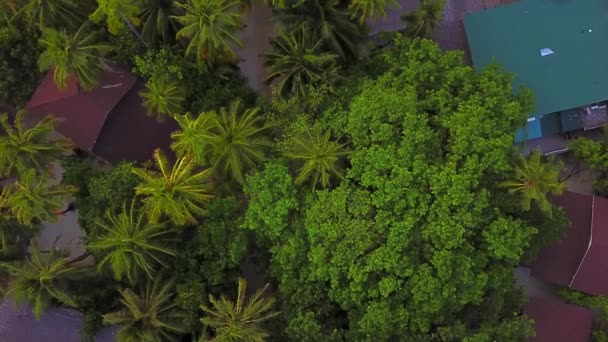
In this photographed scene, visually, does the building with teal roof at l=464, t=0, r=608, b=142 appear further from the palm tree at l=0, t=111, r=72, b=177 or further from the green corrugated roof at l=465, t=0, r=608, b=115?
the palm tree at l=0, t=111, r=72, b=177

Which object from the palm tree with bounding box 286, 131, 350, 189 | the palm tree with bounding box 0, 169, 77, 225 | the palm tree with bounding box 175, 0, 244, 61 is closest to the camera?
the palm tree with bounding box 286, 131, 350, 189

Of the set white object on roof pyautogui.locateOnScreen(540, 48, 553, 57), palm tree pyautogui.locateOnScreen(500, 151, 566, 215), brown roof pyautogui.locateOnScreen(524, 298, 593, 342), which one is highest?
white object on roof pyautogui.locateOnScreen(540, 48, 553, 57)

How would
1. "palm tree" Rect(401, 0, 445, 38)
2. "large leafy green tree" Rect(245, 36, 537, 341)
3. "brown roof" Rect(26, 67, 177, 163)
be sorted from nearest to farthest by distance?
"large leafy green tree" Rect(245, 36, 537, 341)
"palm tree" Rect(401, 0, 445, 38)
"brown roof" Rect(26, 67, 177, 163)

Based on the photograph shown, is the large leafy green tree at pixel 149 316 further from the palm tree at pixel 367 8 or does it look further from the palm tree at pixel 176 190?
the palm tree at pixel 367 8

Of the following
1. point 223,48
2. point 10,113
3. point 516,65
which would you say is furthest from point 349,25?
point 10,113

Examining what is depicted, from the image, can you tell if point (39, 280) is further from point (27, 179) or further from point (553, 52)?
point (553, 52)

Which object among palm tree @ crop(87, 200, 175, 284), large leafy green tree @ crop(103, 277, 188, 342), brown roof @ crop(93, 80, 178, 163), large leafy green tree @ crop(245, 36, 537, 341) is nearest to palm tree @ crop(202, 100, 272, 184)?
large leafy green tree @ crop(245, 36, 537, 341)

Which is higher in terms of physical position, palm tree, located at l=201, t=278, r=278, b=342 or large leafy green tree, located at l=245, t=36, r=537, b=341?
large leafy green tree, located at l=245, t=36, r=537, b=341
